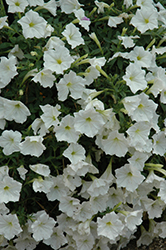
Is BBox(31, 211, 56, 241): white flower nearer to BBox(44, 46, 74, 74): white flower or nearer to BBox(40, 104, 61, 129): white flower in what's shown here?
BBox(40, 104, 61, 129): white flower

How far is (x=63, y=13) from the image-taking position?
3.14m

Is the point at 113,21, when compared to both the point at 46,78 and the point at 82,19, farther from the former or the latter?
the point at 46,78

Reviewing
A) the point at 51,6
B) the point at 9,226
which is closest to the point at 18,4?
the point at 51,6

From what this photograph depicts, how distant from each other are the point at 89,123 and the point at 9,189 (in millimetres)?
704

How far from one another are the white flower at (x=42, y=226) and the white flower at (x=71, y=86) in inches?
33.0

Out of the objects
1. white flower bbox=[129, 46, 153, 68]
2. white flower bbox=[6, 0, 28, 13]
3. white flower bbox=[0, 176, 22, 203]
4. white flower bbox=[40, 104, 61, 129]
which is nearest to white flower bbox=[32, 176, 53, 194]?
white flower bbox=[0, 176, 22, 203]

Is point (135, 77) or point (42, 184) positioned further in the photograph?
point (135, 77)

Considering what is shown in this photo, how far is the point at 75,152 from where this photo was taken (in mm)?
2482

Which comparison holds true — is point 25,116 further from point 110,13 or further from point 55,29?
point 110,13

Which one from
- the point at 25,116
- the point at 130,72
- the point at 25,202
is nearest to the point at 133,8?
the point at 130,72

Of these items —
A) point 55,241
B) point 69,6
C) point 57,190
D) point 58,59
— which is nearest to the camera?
point 58,59

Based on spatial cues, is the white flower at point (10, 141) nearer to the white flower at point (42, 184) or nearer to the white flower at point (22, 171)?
the white flower at point (22, 171)

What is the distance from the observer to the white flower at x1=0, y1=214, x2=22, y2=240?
97.1 inches

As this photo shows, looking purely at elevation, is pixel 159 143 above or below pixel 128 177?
above
